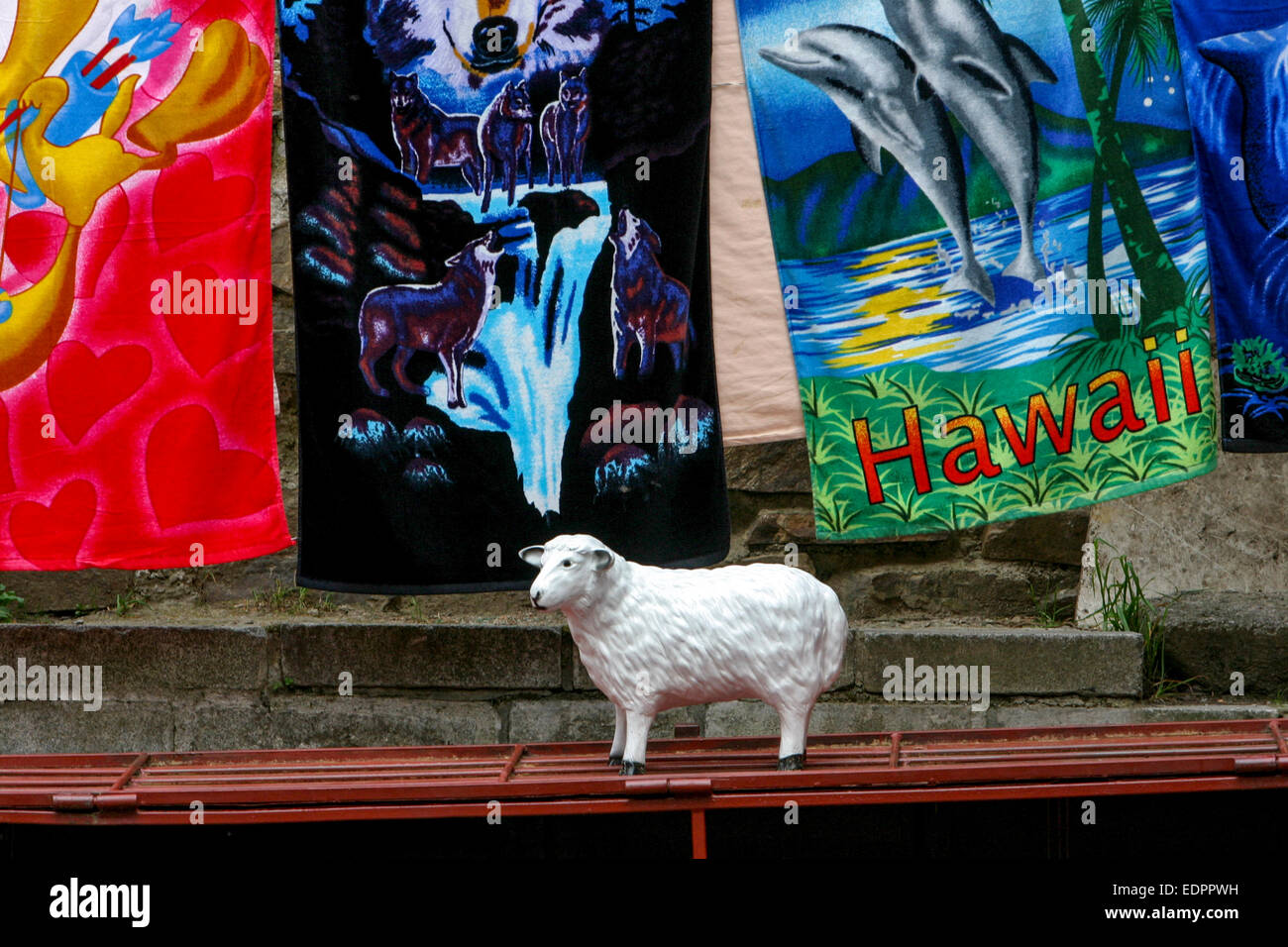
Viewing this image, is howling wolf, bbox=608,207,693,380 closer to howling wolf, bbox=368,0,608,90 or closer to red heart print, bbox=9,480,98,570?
howling wolf, bbox=368,0,608,90

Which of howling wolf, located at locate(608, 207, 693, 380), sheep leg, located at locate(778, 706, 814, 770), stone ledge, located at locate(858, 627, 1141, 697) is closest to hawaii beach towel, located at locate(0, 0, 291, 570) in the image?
howling wolf, located at locate(608, 207, 693, 380)

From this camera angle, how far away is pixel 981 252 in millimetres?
3812

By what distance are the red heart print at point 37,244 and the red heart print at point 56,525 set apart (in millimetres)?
603

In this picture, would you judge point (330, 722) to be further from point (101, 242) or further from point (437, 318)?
point (101, 242)

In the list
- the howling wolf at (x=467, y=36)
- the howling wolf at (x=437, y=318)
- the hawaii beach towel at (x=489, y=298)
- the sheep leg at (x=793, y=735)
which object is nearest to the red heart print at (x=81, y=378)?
the hawaii beach towel at (x=489, y=298)

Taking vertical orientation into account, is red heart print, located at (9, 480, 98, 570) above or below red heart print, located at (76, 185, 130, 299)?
below

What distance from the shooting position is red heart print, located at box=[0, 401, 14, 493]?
402 cm

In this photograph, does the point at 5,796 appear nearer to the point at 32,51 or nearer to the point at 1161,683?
the point at 32,51

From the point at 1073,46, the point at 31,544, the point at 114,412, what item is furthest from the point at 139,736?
the point at 1073,46

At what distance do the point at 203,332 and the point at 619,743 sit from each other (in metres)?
1.75

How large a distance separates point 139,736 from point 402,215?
5.72ft

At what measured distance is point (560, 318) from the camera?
395 centimetres

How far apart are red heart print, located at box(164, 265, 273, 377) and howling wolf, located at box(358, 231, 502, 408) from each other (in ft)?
1.15

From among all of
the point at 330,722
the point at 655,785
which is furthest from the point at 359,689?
the point at 655,785
